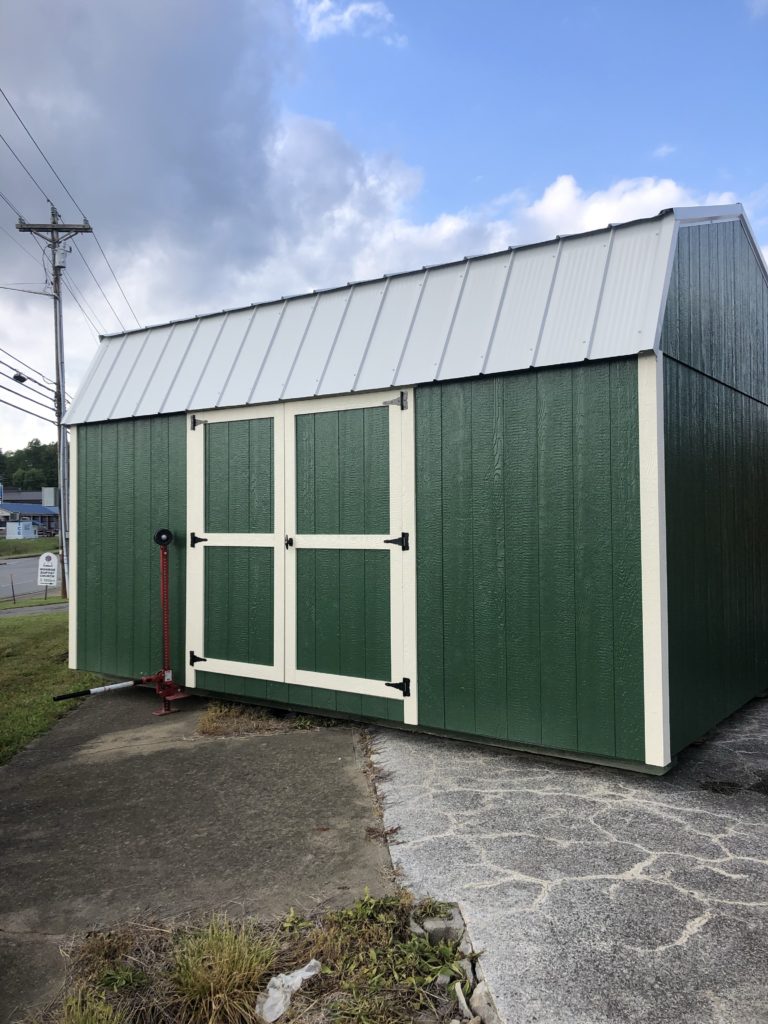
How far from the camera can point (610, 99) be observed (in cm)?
637

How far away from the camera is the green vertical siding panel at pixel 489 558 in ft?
11.6

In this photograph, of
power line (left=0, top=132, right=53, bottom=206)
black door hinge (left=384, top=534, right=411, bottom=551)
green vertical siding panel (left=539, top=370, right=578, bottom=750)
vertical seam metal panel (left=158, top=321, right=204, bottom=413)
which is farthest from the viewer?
power line (left=0, top=132, right=53, bottom=206)

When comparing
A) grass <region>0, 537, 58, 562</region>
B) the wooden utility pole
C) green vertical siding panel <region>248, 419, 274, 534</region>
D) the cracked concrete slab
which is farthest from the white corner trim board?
grass <region>0, 537, 58, 562</region>

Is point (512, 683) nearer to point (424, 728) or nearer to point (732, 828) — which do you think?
point (424, 728)

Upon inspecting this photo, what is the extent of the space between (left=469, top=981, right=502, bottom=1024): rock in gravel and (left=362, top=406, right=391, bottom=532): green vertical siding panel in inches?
100

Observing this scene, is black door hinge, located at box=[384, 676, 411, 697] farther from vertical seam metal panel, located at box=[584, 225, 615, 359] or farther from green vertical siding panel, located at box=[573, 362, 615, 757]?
vertical seam metal panel, located at box=[584, 225, 615, 359]

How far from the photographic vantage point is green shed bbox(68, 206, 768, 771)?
10.7 feet

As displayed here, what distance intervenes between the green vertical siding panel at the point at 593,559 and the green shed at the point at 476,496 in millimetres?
11

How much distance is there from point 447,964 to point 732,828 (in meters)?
1.49

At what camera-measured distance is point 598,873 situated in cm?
229

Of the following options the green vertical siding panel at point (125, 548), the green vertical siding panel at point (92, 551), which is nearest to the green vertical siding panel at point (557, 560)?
the green vertical siding panel at point (125, 548)

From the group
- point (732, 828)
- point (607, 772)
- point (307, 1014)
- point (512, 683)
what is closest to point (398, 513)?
point (512, 683)

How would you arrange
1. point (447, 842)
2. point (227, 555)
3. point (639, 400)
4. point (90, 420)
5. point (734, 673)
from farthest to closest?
point (90, 420), point (227, 555), point (734, 673), point (639, 400), point (447, 842)

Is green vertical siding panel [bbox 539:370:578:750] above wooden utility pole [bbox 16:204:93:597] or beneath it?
beneath
